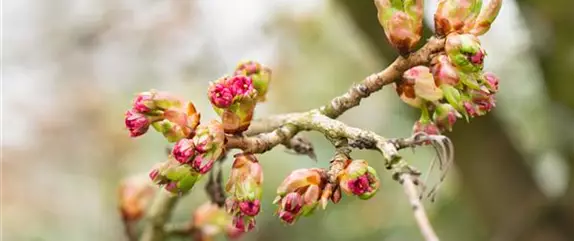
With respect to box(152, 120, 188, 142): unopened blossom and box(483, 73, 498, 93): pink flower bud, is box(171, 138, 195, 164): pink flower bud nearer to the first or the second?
box(152, 120, 188, 142): unopened blossom

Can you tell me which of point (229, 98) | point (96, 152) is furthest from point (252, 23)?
point (229, 98)

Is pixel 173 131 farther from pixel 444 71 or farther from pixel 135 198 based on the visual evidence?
pixel 135 198

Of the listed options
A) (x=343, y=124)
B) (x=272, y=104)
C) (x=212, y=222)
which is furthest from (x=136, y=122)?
(x=272, y=104)

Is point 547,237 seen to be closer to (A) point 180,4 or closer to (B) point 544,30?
(B) point 544,30

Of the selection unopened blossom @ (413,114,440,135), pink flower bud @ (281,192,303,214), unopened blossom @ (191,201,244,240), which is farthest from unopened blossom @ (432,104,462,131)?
unopened blossom @ (191,201,244,240)

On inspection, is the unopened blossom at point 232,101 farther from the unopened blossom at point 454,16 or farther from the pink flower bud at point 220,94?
the unopened blossom at point 454,16

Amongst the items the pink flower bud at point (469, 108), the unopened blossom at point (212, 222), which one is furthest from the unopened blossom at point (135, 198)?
the pink flower bud at point (469, 108)
